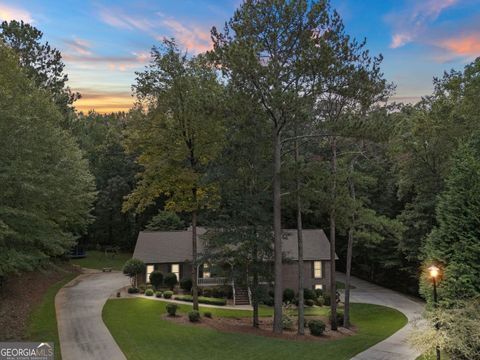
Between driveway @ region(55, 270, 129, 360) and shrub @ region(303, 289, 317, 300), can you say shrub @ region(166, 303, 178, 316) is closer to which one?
driveway @ region(55, 270, 129, 360)

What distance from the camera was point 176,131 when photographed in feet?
77.8

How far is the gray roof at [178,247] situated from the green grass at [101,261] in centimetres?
1183

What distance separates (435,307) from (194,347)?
32.9 ft

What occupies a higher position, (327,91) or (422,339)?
(327,91)

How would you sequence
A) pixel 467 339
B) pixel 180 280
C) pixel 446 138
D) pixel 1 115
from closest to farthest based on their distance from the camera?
pixel 467 339 < pixel 1 115 < pixel 446 138 < pixel 180 280

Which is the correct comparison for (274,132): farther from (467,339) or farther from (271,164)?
(467,339)

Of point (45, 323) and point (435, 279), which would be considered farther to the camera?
point (45, 323)

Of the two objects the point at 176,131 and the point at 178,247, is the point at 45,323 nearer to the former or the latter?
the point at 176,131

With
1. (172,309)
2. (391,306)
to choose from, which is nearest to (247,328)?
(172,309)

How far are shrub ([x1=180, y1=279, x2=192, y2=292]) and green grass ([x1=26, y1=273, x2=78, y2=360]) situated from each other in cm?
1054

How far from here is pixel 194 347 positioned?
17.6m

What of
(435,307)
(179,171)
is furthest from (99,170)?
(435,307)

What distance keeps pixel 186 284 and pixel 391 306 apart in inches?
729

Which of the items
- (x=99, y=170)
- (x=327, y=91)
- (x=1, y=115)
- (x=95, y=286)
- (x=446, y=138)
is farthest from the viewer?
(x=99, y=170)
